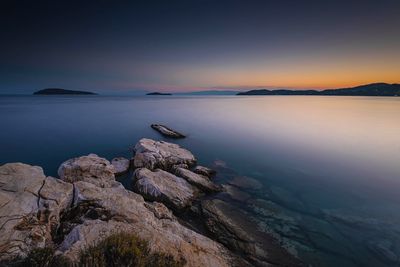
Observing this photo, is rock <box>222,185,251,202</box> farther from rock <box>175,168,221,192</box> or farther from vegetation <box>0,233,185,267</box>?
vegetation <box>0,233,185,267</box>

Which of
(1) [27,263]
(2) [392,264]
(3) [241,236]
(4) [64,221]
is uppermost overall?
(1) [27,263]

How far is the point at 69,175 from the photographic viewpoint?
12430 millimetres

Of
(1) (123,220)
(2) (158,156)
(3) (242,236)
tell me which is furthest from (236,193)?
(1) (123,220)

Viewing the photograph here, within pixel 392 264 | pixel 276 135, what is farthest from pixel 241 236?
pixel 276 135

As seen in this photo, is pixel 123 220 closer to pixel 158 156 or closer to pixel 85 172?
pixel 85 172

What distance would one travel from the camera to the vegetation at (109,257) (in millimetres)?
4469

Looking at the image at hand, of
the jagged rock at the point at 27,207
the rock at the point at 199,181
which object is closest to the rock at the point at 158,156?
the rock at the point at 199,181

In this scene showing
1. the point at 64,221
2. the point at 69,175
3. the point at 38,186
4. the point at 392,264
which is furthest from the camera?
the point at 69,175

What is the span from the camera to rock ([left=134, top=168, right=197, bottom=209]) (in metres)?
10.9

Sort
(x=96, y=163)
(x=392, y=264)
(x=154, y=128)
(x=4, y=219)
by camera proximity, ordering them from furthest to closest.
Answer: (x=154, y=128), (x=96, y=163), (x=392, y=264), (x=4, y=219)

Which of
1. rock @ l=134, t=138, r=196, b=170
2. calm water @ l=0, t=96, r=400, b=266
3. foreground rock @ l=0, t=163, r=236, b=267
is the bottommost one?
calm water @ l=0, t=96, r=400, b=266

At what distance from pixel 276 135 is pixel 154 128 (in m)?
17.9

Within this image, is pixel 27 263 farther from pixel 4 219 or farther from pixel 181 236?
pixel 181 236

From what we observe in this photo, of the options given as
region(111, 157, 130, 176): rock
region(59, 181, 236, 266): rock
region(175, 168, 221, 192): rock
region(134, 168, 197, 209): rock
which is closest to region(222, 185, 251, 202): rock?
region(175, 168, 221, 192): rock
